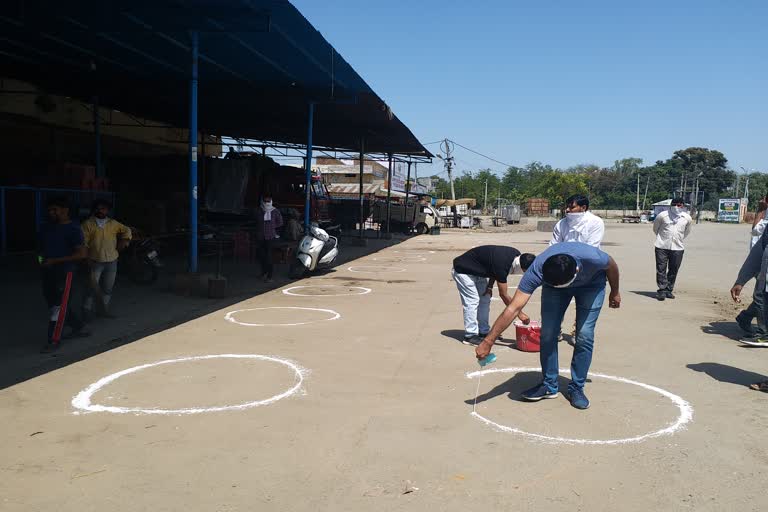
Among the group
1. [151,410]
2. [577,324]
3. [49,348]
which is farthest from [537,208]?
[151,410]

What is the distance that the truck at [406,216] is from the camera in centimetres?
3177

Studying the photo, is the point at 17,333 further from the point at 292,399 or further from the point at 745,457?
the point at 745,457

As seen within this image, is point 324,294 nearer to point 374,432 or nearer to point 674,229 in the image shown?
point 674,229

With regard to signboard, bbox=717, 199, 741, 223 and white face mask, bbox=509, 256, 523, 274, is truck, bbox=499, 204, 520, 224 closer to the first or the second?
signboard, bbox=717, 199, 741, 223

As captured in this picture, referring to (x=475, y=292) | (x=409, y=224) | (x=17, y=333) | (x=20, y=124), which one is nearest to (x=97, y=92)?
(x=20, y=124)

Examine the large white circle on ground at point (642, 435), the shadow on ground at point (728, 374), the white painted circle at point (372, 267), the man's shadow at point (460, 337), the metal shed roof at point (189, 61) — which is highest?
the metal shed roof at point (189, 61)

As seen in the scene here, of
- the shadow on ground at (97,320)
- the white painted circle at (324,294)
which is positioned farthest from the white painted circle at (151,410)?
the white painted circle at (324,294)

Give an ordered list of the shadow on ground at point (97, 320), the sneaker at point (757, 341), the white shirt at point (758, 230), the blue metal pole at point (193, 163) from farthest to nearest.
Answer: the blue metal pole at point (193, 163), the white shirt at point (758, 230), the sneaker at point (757, 341), the shadow on ground at point (97, 320)

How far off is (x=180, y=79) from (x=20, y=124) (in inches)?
241

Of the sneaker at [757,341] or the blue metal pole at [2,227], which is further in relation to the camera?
the blue metal pole at [2,227]

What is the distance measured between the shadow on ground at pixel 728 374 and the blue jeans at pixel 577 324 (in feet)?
6.30

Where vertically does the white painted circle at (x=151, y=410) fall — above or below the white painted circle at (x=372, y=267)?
above

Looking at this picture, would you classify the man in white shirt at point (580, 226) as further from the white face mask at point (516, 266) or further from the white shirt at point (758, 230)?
the white shirt at point (758, 230)

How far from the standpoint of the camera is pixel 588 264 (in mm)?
4566
